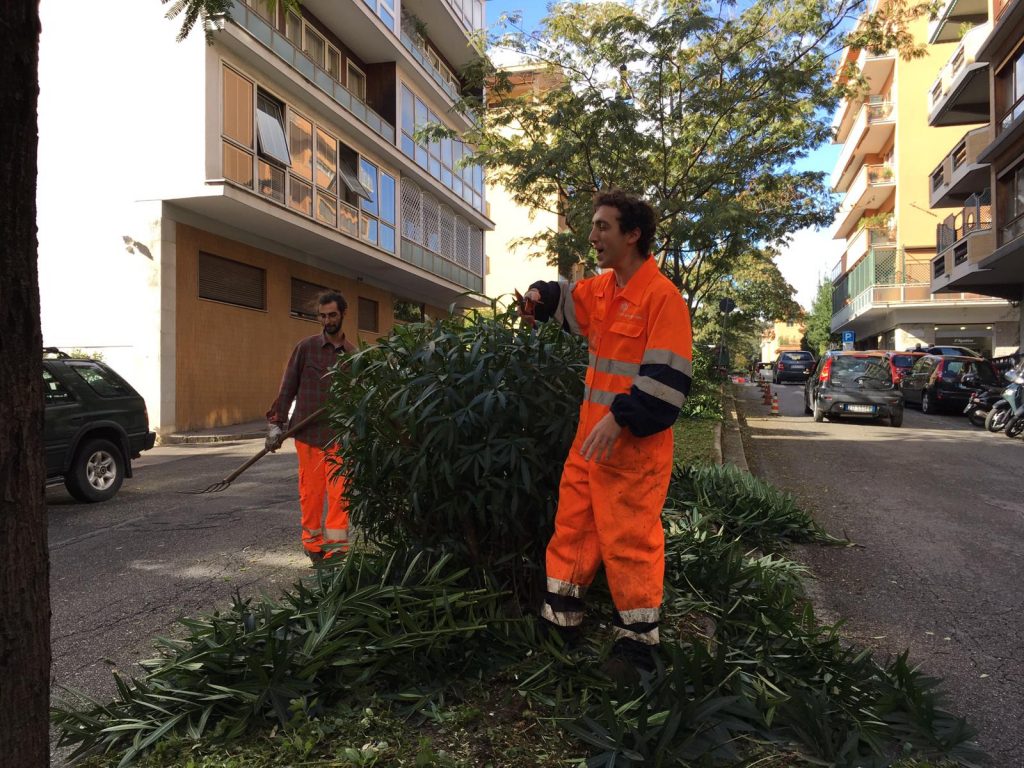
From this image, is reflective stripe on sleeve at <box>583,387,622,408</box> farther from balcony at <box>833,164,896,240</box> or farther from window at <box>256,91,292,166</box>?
balcony at <box>833,164,896,240</box>

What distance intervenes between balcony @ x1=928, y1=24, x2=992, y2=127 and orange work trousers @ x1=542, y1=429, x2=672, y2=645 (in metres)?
24.6

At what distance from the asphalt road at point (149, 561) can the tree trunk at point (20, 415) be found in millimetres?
1517

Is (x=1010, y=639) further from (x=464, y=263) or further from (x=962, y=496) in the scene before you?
(x=464, y=263)

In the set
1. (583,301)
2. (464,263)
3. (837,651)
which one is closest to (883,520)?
(837,651)

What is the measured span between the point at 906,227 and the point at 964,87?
16.0 meters

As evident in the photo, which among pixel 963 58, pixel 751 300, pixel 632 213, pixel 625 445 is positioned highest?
pixel 963 58

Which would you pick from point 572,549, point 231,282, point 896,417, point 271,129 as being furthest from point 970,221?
point 572,549

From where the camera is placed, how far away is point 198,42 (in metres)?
13.5

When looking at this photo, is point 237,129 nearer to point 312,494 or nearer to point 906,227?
point 312,494

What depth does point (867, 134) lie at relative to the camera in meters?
40.0

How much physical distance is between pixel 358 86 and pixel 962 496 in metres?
19.3

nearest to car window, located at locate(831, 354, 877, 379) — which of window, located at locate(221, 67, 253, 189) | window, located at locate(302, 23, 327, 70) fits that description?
window, located at locate(221, 67, 253, 189)

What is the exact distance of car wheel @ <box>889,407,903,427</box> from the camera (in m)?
15.0

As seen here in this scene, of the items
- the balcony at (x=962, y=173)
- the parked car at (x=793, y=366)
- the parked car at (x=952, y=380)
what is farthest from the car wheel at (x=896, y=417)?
the parked car at (x=793, y=366)
